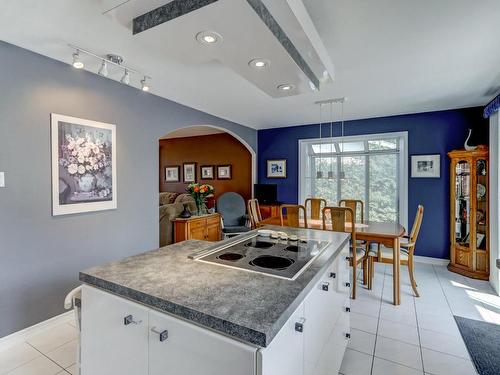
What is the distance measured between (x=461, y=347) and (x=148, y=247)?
3.27 m

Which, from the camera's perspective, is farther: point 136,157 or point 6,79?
point 136,157

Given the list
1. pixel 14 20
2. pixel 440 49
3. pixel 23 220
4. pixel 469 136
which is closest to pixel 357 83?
pixel 440 49

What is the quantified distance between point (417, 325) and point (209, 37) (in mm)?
3012

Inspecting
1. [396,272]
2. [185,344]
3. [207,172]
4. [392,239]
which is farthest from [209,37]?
[207,172]

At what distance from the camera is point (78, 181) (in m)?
2.58

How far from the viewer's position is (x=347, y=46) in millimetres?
2191

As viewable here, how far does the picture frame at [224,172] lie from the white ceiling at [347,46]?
2.75 meters

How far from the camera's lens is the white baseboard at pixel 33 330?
2.15 metres

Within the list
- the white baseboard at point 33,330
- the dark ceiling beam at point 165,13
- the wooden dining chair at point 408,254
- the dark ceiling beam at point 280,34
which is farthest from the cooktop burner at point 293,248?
the white baseboard at point 33,330

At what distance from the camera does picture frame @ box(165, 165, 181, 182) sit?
284 inches

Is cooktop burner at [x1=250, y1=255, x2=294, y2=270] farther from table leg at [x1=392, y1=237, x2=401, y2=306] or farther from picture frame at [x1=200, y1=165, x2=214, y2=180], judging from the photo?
picture frame at [x1=200, y1=165, x2=214, y2=180]

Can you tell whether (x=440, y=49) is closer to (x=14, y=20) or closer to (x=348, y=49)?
(x=348, y=49)

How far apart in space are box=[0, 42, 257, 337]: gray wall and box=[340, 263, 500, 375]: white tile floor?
101 inches

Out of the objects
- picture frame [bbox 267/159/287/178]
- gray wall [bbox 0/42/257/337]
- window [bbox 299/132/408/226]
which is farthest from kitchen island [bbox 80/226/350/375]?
picture frame [bbox 267/159/287/178]
